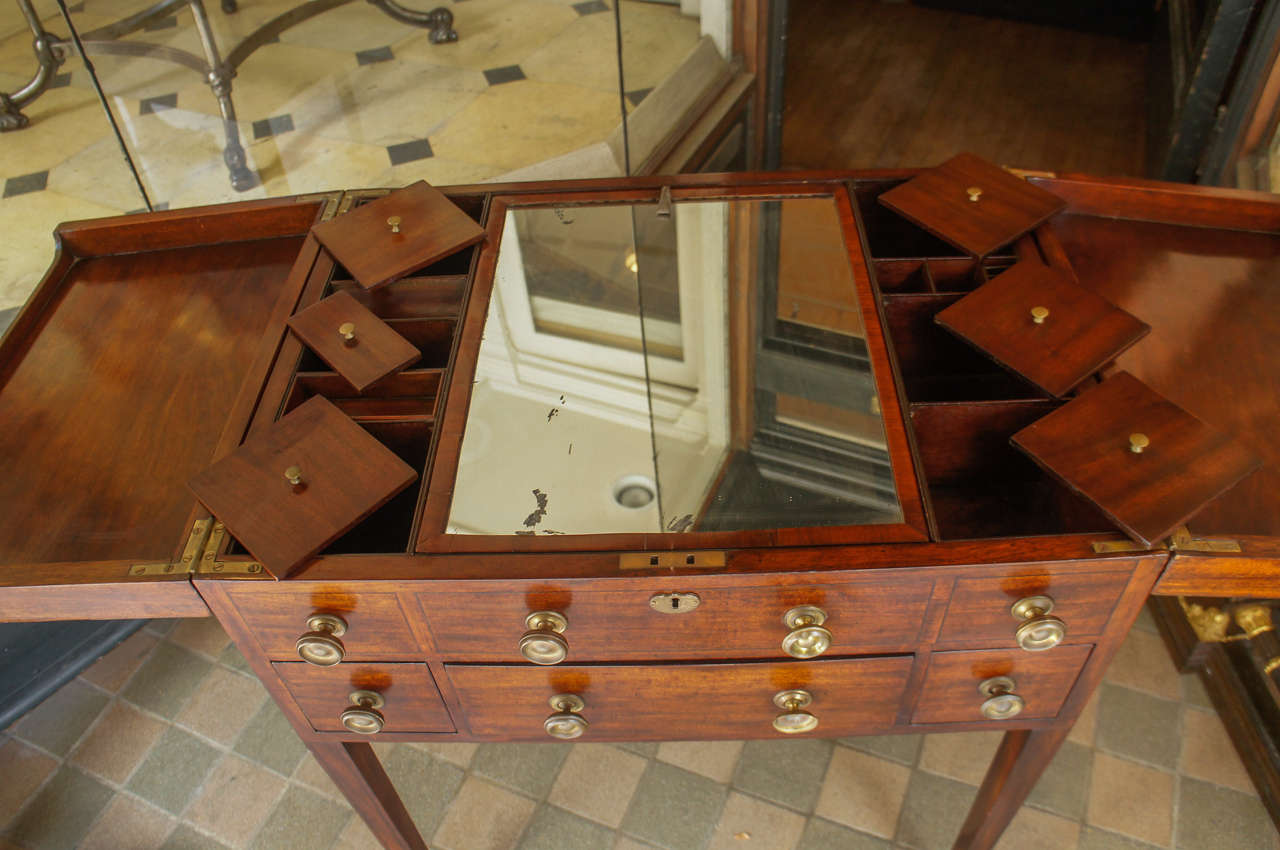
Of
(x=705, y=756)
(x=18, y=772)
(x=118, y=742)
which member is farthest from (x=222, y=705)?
(x=705, y=756)

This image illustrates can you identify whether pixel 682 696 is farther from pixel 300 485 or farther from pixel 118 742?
pixel 118 742

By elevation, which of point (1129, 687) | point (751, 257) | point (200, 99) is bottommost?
point (1129, 687)

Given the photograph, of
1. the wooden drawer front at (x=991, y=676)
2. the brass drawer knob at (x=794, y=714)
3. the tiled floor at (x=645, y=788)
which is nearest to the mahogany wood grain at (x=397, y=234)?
the brass drawer knob at (x=794, y=714)

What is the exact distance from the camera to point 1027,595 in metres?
1.18

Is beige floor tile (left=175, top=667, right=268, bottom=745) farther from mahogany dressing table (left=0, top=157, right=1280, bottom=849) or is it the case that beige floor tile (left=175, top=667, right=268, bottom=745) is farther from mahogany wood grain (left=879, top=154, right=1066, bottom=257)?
mahogany wood grain (left=879, top=154, right=1066, bottom=257)

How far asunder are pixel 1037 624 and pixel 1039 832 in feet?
3.11

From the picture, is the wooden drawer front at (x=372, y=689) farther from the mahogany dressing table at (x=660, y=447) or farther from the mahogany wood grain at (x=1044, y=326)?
the mahogany wood grain at (x=1044, y=326)

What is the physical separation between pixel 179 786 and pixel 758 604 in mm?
1579

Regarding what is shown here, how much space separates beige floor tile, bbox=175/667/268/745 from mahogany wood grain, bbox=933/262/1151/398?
1.81 meters

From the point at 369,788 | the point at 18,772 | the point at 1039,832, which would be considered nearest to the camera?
the point at 369,788

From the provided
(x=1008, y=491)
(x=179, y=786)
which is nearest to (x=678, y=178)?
(x=1008, y=491)

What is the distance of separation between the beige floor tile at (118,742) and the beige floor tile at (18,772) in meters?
0.07

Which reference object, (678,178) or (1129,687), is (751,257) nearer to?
(678,178)

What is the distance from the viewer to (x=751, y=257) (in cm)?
169
